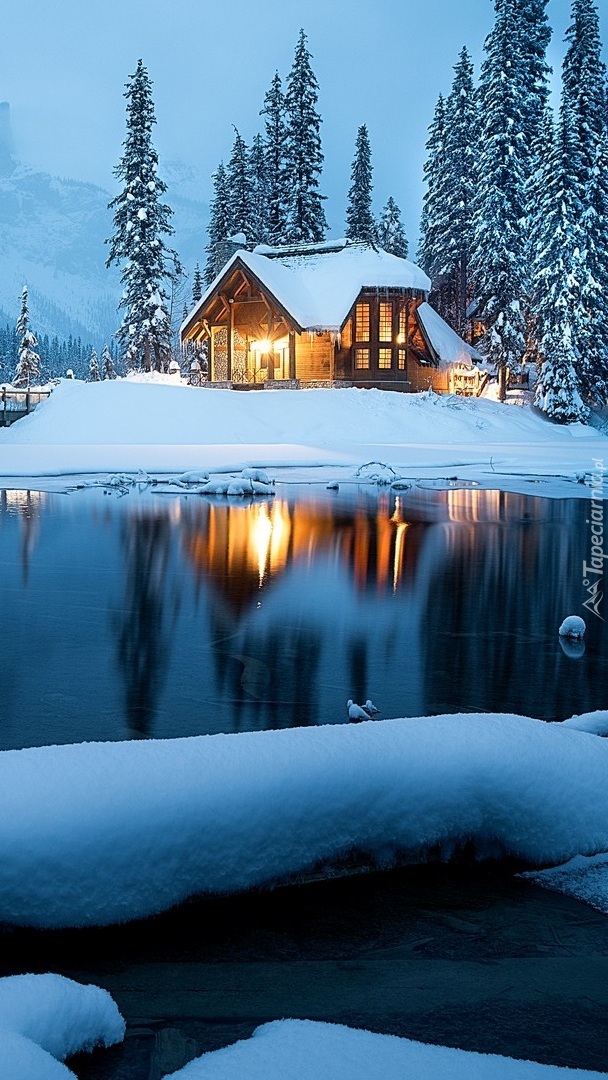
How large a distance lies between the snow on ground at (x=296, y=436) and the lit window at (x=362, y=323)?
20.4 feet

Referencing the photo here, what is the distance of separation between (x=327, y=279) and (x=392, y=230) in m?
29.9

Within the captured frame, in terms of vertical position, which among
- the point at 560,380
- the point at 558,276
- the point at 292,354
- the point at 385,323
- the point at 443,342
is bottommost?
the point at 560,380

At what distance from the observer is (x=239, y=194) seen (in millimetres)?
58312

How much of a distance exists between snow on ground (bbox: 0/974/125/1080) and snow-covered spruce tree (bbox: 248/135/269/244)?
200ft

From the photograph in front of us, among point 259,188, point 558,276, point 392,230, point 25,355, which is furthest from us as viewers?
point 25,355

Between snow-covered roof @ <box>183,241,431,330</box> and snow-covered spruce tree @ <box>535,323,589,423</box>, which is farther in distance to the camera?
snow-covered roof @ <box>183,241,431,330</box>

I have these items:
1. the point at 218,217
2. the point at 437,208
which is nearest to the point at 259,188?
the point at 218,217

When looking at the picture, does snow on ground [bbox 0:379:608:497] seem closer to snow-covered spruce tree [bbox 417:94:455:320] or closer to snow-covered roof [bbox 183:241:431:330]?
snow-covered roof [bbox 183:241:431:330]

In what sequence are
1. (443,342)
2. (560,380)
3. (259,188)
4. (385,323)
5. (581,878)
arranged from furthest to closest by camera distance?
(259,188)
(443,342)
(385,323)
(560,380)
(581,878)

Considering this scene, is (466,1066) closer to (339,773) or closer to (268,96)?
(339,773)

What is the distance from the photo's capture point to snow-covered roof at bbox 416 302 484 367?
162 ft

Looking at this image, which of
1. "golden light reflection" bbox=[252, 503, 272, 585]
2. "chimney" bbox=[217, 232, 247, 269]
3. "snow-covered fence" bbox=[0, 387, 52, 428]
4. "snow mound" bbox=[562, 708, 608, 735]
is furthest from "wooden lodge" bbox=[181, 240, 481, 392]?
"snow mound" bbox=[562, 708, 608, 735]

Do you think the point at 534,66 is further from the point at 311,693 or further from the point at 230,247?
the point at 311,693

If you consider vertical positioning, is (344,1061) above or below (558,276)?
below
